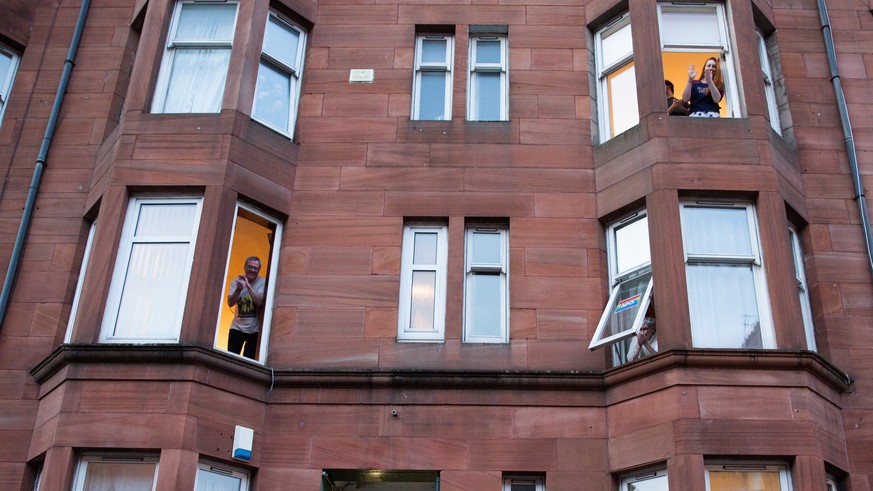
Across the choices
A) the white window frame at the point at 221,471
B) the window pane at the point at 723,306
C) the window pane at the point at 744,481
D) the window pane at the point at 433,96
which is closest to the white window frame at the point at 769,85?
the window pane at the point at 723,306

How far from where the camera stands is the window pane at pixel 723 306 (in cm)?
1154

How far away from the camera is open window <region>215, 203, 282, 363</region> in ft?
40.8

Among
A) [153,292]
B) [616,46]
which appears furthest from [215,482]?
[616,46]

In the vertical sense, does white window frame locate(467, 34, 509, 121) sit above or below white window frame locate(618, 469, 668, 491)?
above

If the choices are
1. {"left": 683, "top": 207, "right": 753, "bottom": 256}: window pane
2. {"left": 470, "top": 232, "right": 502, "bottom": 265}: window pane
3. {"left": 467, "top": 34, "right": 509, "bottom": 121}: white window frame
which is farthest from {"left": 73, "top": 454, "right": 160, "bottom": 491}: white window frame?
{"left": 683, "top": 207, "right": 753, "bottom": 256}: window pane

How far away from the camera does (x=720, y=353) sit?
10.9 metres

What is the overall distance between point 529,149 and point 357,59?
126 inches

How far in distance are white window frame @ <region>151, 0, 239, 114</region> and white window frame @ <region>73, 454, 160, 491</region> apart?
5129 millimetres

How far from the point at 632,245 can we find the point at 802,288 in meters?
2.48

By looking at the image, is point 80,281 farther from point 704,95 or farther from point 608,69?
point 704,95

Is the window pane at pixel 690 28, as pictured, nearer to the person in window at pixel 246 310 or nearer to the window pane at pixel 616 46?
the window pane at pixel 616 46

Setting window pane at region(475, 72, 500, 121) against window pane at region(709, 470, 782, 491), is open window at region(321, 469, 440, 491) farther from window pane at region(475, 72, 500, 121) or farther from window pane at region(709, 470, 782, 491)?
window pane at region(475, 72, 500, 121)

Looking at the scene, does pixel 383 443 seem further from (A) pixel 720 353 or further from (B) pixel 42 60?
(B) pixel 42 60

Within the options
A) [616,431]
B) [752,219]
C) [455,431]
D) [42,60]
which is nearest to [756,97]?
[752,219]
